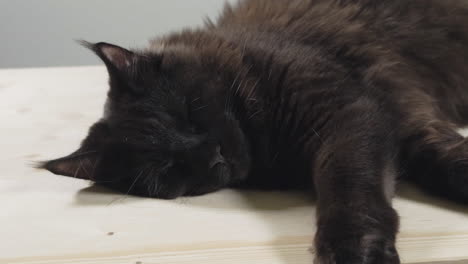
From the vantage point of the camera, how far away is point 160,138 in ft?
3.76

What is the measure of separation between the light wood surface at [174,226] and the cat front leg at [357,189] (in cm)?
5

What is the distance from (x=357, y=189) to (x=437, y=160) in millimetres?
228

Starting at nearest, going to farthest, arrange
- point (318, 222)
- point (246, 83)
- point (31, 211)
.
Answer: point (318, 222) → point (31, 211) → point (246, 83)

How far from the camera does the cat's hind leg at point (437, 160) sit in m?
1.05

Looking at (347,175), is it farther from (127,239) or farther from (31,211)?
(31,211)

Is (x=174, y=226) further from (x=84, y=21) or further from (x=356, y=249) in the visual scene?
(x=84, y=21)

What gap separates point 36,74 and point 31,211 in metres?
1.21

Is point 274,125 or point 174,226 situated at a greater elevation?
point 274,125

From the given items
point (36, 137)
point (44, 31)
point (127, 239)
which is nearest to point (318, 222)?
point (127, 239)

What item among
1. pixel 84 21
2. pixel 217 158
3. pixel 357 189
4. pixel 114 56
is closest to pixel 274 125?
pixel 217 158

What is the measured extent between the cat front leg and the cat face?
226mm

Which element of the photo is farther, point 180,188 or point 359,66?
point 359,66

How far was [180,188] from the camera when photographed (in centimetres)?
116

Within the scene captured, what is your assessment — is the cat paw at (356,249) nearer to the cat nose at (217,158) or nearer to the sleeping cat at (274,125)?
the sleeping cat at (274,125)
